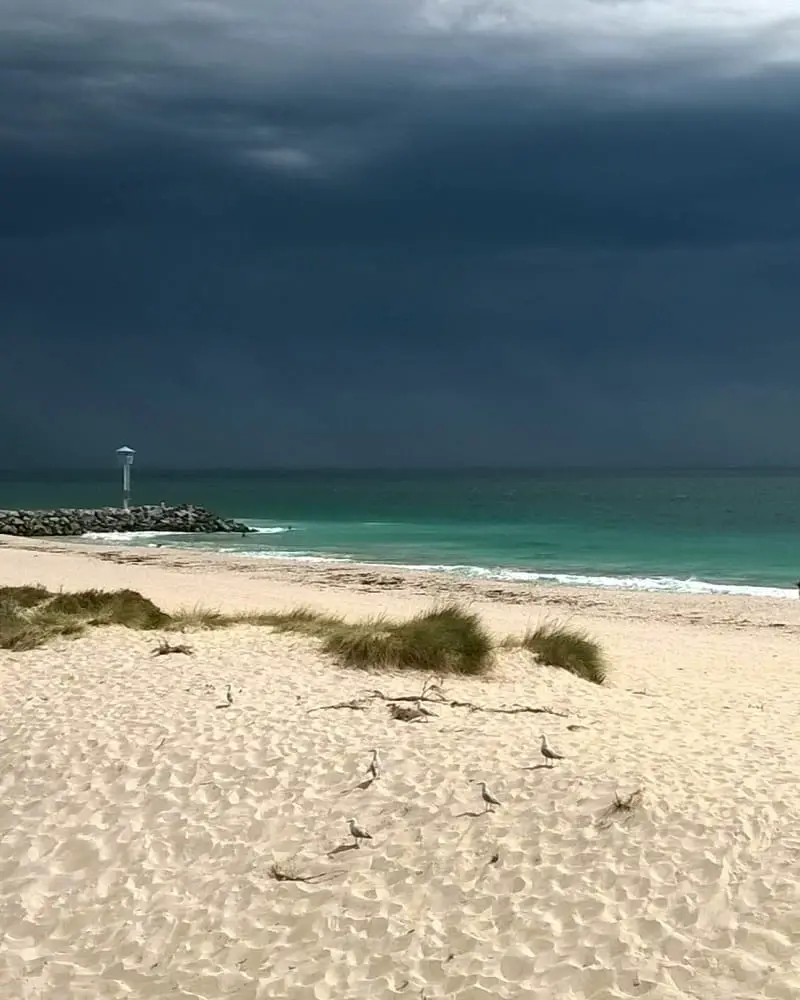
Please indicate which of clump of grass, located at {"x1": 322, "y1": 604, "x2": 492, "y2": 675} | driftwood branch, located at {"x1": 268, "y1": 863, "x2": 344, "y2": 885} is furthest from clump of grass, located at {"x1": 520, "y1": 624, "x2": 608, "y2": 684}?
driftwood branch, located at {"x1": 268, "y1": 863, "x2": 344, "y2": 885}

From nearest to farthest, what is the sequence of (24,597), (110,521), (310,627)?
1. (310,627)
2. (24,597)
3. (110,521)

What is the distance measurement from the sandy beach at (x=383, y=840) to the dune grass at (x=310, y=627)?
451mm

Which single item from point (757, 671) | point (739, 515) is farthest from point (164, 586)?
point (739, 515)

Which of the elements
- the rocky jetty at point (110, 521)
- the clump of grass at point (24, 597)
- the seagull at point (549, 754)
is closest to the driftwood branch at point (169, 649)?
the clump of grass at point (24, 597)

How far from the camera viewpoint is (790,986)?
201 inches

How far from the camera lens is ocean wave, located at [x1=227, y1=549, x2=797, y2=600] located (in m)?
28.2

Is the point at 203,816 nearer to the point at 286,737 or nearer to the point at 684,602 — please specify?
the point at 286,737

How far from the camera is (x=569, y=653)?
13.1 m

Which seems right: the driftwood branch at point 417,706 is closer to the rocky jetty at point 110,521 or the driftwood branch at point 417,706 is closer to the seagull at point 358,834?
the seagull at point 358,834

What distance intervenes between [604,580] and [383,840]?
2504 cm

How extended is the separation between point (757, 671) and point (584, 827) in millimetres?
8657

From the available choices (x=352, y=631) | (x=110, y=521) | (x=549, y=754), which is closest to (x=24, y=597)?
(x=352, y=631)

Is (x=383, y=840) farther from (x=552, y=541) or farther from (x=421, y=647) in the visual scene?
(x=552, y=541)

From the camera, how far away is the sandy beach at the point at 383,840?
557cm
